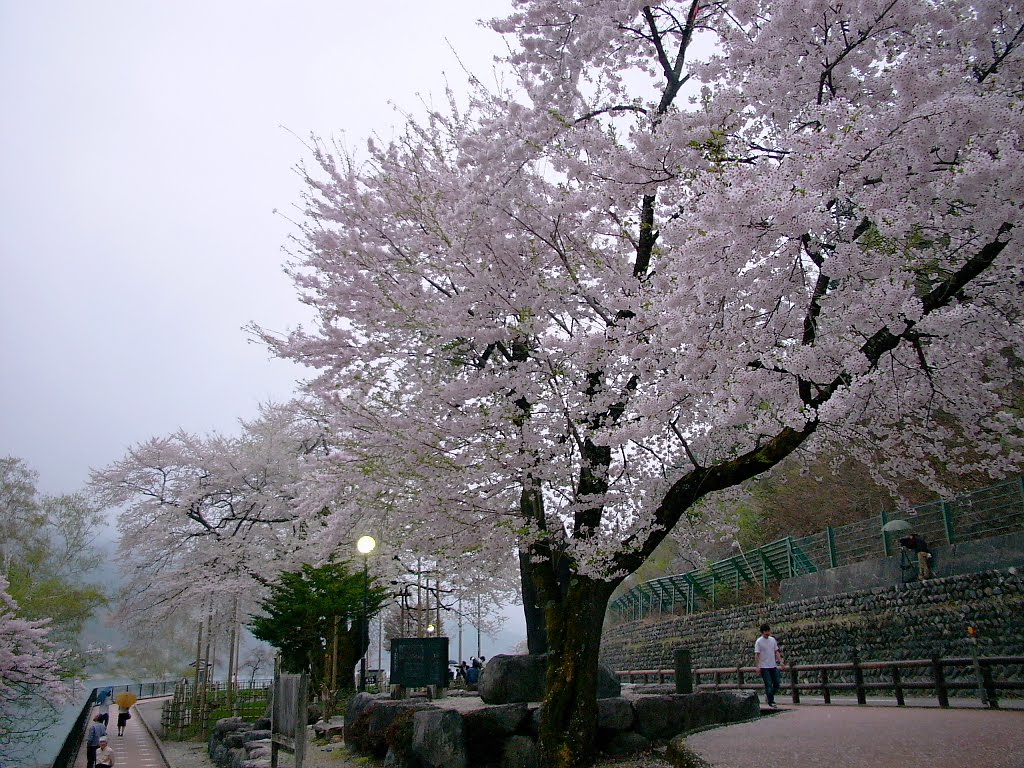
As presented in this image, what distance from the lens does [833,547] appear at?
16.9 m

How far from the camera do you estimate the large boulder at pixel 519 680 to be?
9750 millimetres

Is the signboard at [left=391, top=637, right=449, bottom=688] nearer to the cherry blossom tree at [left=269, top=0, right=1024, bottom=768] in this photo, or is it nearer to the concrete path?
the cherry blossom tree at [left=269, top=0, right=1024, bottom=768]

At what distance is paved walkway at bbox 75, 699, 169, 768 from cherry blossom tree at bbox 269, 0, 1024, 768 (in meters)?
12.5

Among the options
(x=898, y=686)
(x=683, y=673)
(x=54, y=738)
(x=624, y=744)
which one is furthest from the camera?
(x=54, y=738)

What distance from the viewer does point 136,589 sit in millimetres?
23234

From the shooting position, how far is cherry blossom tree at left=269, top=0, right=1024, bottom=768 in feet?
15.7

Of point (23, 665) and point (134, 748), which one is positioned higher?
point (23, 665)

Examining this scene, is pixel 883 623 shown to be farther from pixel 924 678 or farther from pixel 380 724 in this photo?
pixel 380 724

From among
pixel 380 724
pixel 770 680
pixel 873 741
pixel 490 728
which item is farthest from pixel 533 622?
pixel 873 741

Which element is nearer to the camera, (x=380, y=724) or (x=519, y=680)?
(x=519, y=680)

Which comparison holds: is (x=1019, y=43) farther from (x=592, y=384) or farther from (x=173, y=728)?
(x=173, y=728)

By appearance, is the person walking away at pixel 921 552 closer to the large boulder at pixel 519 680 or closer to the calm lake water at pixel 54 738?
the large boulder at pixel 519 680

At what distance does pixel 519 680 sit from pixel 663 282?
657 centimetres

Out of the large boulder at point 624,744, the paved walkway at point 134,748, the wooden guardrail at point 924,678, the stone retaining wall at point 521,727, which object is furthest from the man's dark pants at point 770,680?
the paved walkway at point 134,748
